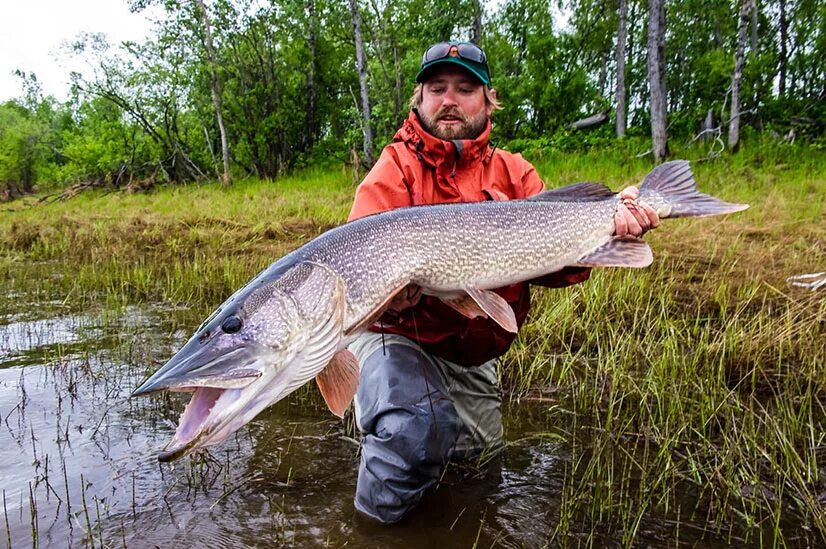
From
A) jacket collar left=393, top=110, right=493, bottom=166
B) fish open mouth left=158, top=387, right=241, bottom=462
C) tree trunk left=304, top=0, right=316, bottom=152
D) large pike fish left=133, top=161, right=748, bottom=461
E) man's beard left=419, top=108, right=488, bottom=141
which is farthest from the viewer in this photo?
tree trunk left=304, top=0, right=316, bottom=152

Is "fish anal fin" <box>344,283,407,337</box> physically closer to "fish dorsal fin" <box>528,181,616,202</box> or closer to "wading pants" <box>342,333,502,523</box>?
"wading pants" <box>342,333,502,523</box>

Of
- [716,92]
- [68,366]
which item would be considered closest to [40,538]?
[68,366]

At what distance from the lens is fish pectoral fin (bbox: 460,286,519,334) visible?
216 centimetres

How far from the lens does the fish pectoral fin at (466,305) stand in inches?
89.4

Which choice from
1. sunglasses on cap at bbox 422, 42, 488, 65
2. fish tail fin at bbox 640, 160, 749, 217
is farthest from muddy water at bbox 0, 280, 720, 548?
sunglasses on cap at bbox 422, 42, 488, 65

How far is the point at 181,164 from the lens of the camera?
17734 millimetres

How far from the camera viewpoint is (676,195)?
257 centimetres

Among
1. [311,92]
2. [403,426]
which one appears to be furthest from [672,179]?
[311,92]

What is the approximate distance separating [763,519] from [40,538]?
2810 mm

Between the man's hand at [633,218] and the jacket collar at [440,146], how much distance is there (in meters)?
0.76

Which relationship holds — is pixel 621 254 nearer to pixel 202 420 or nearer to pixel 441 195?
pixel 441 195

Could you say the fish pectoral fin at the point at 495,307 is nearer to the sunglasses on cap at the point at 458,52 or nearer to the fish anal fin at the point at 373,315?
the fish anal fin at the point at 373,315

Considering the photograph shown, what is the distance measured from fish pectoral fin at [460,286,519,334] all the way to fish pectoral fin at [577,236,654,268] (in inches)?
20.6

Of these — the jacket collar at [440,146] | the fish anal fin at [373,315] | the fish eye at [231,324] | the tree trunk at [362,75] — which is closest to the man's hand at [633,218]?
the jacket collar at [440,146]
